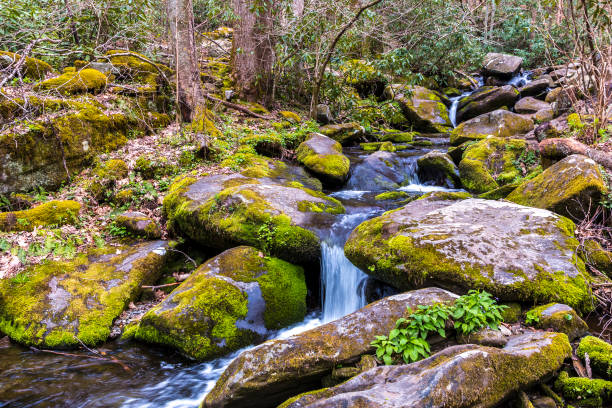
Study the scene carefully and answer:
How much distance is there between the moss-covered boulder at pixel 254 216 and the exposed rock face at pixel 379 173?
2.61m

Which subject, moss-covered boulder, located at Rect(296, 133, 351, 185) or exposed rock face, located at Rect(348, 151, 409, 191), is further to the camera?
exposed rock face, located at Rect(348, 151, 409, 191)

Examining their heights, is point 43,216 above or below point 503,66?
below

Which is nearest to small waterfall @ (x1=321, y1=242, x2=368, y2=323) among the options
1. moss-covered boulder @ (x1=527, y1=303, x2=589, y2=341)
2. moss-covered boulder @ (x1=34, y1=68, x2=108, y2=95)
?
moss-covered boulder @ (x1=527, y1=303, x2=589, y2=341)

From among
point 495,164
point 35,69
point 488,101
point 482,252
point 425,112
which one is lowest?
point 482,252

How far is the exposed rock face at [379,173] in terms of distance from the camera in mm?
8938

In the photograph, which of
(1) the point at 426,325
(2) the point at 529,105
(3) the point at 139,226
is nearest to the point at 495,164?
(1) the point at 426,325

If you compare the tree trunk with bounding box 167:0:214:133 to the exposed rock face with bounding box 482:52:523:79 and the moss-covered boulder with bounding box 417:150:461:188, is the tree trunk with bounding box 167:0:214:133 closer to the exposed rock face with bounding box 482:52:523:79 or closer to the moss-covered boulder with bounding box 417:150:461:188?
the moss-covered boulder with bounding box 417:150:461:188

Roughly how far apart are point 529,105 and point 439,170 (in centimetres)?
839

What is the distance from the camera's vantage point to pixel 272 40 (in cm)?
1234

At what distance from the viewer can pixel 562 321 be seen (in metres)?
3.05

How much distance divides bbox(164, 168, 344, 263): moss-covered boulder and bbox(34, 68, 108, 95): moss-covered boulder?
153 inches

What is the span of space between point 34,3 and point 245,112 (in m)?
6.50

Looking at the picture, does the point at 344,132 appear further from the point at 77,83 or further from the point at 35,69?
the point at 35,69

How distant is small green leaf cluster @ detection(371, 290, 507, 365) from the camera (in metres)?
2.81
